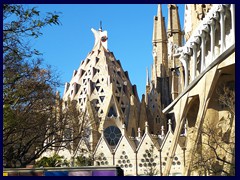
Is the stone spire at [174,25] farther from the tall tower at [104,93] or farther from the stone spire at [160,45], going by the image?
the tall tower at [104,93]

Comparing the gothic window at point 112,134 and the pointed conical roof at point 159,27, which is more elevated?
the pointed conical roof at point 159,27

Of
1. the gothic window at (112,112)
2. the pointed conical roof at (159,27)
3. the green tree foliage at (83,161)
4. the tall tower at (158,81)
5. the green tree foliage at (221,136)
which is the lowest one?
the green tree foliage at (83,161)

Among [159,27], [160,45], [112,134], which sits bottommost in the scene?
[112,134]

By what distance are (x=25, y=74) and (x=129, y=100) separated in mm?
24607

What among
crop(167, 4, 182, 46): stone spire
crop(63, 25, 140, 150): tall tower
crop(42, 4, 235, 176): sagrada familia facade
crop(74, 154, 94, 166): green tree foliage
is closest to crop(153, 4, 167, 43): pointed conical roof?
crop(42, 4, 235, 176): sagrada familia facade

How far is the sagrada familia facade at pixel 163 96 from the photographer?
20.8m

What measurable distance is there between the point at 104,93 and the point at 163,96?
8542 mm

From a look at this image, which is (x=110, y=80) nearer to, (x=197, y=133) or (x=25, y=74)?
(x=197, y=133)

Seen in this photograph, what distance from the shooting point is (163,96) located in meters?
46.7

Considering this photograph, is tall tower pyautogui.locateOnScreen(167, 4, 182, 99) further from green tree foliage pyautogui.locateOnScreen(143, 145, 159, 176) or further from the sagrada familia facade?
green tree foliage pyautogui.locateOnScreen(143, 145, 159, 176)

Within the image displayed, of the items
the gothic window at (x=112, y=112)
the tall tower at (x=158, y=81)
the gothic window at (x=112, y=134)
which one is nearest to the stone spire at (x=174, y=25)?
the tall tower at (x=158, y=81)

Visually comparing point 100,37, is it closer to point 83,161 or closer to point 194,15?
point 83,161

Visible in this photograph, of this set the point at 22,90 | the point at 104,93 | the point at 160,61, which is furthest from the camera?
the point at 160,61

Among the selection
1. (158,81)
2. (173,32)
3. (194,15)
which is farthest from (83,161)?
(173,32)
